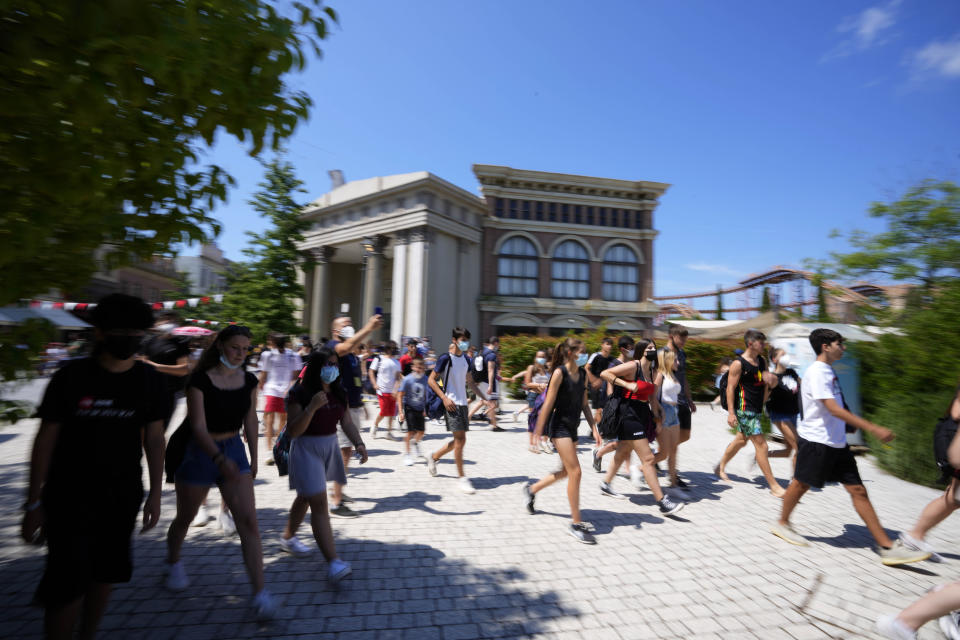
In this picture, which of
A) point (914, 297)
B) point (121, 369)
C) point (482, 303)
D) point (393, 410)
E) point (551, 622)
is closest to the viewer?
point (121, 369)

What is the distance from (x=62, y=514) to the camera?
7.53 feet

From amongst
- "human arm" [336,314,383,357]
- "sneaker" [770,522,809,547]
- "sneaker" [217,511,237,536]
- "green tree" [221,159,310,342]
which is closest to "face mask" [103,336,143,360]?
"human arm" [336,314,383,357]

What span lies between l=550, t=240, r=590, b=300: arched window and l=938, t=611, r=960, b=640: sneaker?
33.3 metres

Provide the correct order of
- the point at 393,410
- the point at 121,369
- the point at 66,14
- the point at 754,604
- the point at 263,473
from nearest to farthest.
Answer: the point at 66,14, the point at 121,369, the point at 754,604, the point at 263,473, the point at 393,410

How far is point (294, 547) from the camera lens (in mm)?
3973

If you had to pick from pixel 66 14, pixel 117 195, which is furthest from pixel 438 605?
pixel 66 14

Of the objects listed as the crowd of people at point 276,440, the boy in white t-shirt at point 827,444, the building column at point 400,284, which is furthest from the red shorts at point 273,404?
the building column at point 400,284

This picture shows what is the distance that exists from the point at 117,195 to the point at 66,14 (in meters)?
1.20

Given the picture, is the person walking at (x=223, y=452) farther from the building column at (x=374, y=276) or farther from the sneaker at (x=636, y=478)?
the building column at (x=374, y=276)

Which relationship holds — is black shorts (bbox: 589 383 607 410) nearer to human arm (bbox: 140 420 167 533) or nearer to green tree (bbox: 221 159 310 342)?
human arm (bbox: 140 420 167 533)

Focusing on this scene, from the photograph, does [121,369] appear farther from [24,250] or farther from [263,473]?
[263,473]

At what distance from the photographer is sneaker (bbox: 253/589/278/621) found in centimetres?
293

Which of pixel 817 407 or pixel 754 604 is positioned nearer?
pixel 754 604

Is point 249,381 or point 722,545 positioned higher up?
point 249,381
